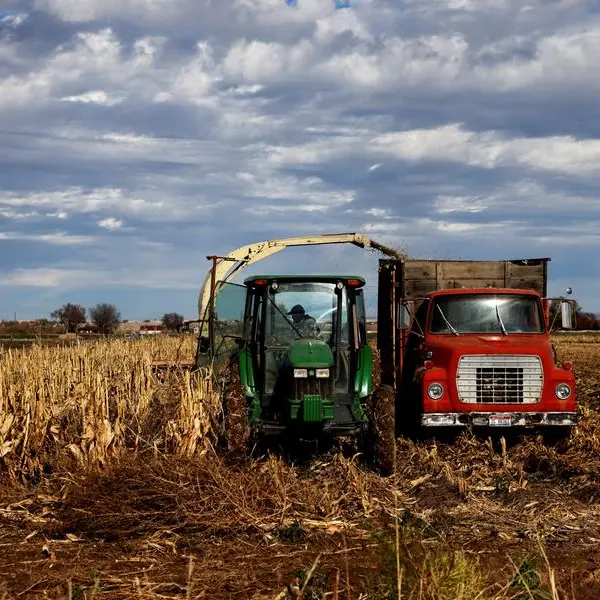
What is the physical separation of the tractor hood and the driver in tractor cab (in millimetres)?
360

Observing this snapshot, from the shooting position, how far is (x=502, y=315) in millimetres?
13062

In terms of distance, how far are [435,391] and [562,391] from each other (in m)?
1.76

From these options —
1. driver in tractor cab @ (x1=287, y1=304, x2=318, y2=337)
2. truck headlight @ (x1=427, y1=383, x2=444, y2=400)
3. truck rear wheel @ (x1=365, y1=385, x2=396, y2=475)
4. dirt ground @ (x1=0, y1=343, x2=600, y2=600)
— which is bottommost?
dirt ground @ (x1=0, y1=343, x2=600, y2=600)

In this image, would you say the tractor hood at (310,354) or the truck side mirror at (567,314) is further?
the truck side mirror at (567,314)

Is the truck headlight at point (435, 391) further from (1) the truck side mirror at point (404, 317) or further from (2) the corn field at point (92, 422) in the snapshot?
(2) the corn field at point (92, 422)

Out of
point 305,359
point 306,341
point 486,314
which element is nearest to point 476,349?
point 486,314

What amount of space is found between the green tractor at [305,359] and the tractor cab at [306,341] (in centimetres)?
1

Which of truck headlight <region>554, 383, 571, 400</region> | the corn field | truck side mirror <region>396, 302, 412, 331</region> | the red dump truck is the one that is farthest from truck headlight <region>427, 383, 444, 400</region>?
the corn field

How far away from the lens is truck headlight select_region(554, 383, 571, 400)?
11914 millimetres

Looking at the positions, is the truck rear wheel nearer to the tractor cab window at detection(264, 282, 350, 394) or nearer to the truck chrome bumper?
the tractor cab window at detection(264, 282, 350, 394)

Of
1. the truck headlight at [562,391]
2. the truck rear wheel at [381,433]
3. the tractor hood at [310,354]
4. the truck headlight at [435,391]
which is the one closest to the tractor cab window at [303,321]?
the tractor hood at [310,354]

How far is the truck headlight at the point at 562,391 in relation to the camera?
469 inches

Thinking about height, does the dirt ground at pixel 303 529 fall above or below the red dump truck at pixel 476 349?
below

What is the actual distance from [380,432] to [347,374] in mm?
949
